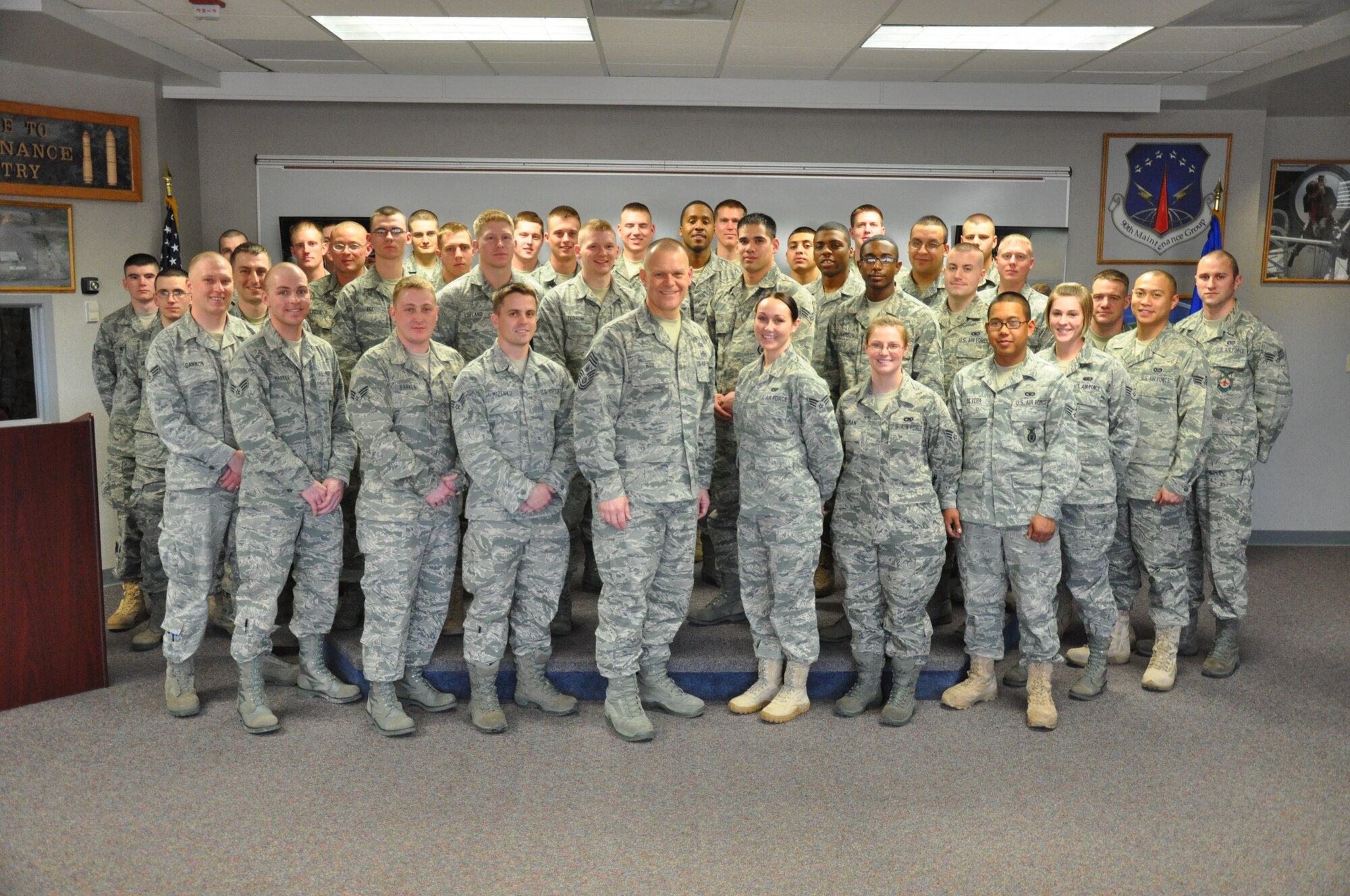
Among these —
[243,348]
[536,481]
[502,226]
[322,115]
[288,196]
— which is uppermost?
[322,115]

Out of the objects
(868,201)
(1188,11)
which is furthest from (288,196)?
(1188,11)

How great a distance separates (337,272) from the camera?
5.03 meters

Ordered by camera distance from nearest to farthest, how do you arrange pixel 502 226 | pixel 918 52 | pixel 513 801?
pixel 513 801 → pixel 502 226 → pixel 918 52

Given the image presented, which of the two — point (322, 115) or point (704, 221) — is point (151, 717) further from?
point (322, 115)

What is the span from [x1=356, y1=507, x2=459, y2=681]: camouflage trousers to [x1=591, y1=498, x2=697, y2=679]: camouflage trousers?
0.60 m

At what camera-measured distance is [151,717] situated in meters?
3.96

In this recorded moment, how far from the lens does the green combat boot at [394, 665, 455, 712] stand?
157 inches

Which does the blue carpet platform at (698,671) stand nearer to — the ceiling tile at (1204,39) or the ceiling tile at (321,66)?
the ceiling tile at (1204,39)

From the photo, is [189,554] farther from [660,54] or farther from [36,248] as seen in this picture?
[660,54]

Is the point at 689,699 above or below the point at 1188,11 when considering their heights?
below

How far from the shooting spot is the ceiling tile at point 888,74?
246 inches

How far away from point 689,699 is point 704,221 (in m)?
2.41

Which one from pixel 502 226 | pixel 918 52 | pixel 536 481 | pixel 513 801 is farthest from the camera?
pixel 918 52

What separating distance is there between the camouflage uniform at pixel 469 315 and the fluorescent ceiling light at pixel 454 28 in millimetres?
1636
